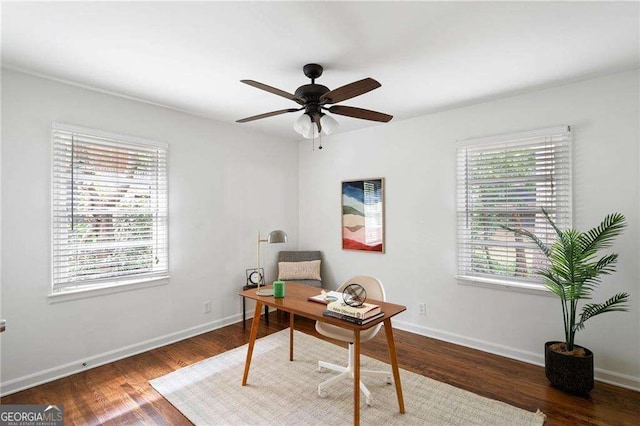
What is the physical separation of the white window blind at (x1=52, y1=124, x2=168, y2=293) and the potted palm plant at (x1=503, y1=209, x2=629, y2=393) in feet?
11.9

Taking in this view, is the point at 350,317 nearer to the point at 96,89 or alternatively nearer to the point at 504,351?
the point at 504,351

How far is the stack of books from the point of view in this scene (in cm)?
194

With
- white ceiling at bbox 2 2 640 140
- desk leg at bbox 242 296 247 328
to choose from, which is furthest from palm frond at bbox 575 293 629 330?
desk leg at bbox 242 296 247 328

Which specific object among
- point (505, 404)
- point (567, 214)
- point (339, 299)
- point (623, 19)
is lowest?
point (505, 404)

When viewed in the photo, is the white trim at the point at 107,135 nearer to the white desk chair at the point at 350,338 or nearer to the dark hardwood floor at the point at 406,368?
the dark hardwood floor at the point at 406,368

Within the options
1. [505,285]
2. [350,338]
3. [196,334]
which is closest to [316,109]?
[350,338]

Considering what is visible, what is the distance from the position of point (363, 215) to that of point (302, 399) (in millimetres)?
2323

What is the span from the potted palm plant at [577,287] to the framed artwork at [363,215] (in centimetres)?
183

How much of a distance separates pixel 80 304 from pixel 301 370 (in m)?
2.02

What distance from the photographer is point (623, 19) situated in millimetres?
1818

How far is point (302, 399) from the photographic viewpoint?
92.7 inches

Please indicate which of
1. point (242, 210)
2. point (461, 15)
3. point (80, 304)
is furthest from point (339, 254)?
point (461, 15)

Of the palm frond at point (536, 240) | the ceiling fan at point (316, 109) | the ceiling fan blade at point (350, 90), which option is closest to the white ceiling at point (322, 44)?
the ceiling fan at point (316, 109)

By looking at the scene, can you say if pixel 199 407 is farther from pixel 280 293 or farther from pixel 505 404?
pixel 505 404
